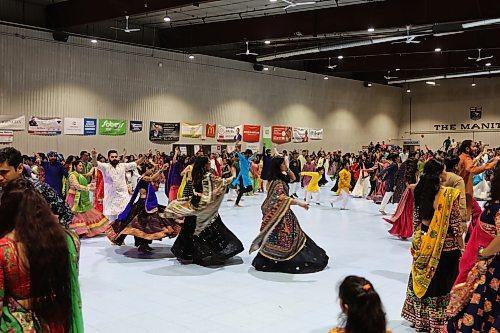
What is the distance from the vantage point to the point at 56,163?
8828 millimetres

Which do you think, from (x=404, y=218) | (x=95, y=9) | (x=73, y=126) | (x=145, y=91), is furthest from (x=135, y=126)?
(x=404, y=218)

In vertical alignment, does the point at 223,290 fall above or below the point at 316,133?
below

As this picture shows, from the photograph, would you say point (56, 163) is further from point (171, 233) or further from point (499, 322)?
point (499, 322)

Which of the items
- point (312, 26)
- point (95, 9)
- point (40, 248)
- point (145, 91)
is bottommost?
point (40, 248)

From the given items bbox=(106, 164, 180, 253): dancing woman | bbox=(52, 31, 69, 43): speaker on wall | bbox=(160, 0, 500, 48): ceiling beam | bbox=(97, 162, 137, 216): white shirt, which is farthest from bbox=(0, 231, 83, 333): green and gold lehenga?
bbox=(52, 31, 69, 43): speaker on wall

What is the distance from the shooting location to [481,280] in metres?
3.26

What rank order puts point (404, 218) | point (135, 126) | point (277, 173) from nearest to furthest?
point (277, 173)
point (404, 218)
point (135, 126)

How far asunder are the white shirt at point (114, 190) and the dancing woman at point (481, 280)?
18.9 ft

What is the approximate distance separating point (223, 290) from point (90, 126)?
45.9 feet

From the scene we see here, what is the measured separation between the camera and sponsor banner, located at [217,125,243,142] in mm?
22864

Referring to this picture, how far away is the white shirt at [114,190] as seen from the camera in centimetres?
824

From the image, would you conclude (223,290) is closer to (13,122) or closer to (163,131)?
(13,122)

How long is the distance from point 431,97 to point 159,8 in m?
22.9

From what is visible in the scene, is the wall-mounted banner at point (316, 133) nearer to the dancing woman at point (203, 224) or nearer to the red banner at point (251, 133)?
the red banner at point (251, 133)
